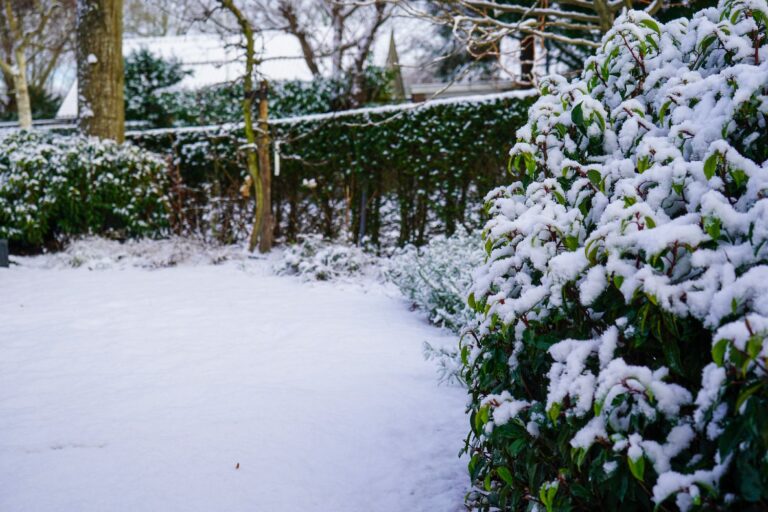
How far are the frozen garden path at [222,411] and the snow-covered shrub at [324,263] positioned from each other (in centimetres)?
131

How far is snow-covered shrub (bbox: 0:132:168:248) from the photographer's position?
716 cm

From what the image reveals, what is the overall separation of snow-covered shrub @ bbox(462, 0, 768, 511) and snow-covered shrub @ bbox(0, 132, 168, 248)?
7.14 m

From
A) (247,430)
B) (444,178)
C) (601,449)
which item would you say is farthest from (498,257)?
(444,178)

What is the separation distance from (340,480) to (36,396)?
1778 millimetres

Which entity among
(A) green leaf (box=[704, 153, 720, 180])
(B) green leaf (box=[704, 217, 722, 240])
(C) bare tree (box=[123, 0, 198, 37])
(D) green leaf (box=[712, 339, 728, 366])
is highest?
(C) bare tree (box=[123, 0, 198, 37])

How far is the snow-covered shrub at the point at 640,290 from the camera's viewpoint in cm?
102

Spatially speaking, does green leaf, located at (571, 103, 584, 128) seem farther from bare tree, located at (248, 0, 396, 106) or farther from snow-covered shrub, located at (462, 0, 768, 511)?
bare tree, located at (248, 0, 396, 106)

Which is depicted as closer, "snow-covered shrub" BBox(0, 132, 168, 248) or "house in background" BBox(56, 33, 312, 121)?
"snow-covered shrub" BBox(0, 132, 168, 248)

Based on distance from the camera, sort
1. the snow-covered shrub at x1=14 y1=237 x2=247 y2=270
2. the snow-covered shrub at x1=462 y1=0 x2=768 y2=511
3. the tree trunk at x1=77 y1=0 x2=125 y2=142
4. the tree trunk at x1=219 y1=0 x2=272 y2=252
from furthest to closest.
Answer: the tree trunk at x1=77 y1=0 x2=125 y2=142 → the tree trunk at x1=219 y1=0 x2=272 y2=252 → the snow-covered shrub at x1=14 y1=237 x2=247 y2=270 → the snow-covered shrub at x1=462 y1=0 x2=768 y2=511

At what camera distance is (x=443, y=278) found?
14.9 feet

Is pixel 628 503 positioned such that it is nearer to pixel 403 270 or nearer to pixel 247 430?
pixel 247 430

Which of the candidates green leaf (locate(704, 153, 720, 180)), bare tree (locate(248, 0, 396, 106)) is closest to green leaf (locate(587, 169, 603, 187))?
green leaf (locate(704, 153, 720, 180))

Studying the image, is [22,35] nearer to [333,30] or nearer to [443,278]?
[333,30]

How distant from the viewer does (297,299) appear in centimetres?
516
